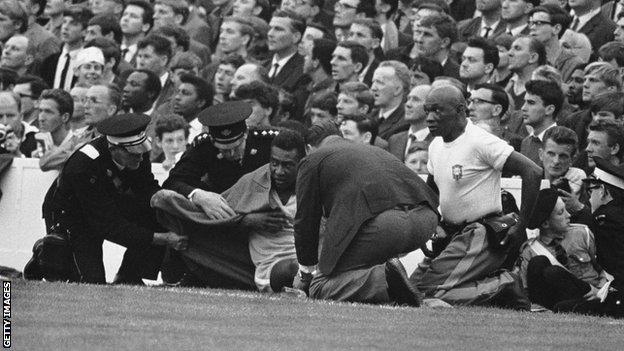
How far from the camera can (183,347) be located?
11.2m

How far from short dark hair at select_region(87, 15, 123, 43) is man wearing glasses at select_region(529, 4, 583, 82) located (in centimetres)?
692

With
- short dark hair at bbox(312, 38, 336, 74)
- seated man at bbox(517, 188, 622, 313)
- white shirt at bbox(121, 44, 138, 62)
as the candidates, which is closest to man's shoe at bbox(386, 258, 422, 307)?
seated man at bbox(517, 188, 622, 313)

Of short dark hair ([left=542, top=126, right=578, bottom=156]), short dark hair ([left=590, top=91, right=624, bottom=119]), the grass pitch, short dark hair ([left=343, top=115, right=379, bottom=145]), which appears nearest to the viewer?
the grass pitch

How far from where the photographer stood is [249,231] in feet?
52.4

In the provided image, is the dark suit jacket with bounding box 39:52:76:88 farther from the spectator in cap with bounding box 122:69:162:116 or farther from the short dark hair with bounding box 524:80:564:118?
the short dark hair with bounding box 524:80:564:118

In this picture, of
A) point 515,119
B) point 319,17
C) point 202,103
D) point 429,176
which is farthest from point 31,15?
point 429,176

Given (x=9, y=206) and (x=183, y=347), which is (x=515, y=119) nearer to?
(x=9, y=206)

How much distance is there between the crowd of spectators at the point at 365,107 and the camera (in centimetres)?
1475

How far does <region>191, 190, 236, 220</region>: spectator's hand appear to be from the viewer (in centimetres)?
1584

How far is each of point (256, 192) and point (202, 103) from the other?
4.58 meters

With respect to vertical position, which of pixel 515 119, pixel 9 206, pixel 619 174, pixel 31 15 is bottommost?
pixel 31 15

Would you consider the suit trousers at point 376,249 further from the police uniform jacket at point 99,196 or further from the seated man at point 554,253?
the police uniform jacket at point 99,196

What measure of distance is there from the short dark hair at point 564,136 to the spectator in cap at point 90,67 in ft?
25.8

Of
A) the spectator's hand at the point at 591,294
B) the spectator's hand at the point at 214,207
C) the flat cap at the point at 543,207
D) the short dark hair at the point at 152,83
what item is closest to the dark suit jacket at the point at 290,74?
the short dark hair at the point at 152,83
